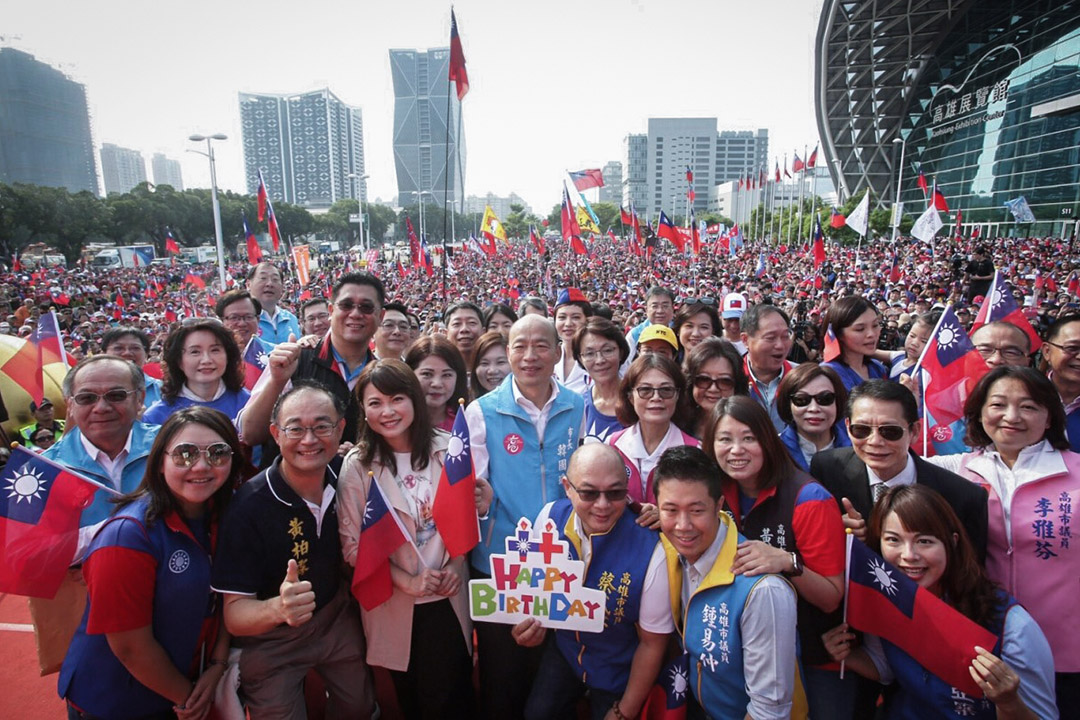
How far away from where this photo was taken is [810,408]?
2961mm

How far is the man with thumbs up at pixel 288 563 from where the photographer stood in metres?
2.26

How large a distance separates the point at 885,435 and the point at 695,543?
38.6 inches

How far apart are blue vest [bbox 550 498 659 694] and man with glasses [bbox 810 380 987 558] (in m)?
0.86

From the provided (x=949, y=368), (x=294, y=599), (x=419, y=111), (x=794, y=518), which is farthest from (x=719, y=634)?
(x=419, y=111)

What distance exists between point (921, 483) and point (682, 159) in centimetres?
12493

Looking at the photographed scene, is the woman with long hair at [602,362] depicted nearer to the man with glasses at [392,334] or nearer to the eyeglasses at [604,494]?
the eyeglasses at [604,494]

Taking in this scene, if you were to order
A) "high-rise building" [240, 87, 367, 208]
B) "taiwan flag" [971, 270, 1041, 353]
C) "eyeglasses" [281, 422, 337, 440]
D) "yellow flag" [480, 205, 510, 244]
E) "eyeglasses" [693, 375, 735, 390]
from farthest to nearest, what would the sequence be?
"high-rise building" [240, 87, 367, 208]
"yellow flag" [480, 205, 510, 244]
"taiwan flag" [971, 270, 1041, 353]
"eyeglasses" [693, 375, 735, 390]
"eyeglasses" [281, 422, 337, 440]

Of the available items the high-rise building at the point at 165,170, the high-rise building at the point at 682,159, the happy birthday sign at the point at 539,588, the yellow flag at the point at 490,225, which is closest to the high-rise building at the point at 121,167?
the high-rise building at the point at 165,170

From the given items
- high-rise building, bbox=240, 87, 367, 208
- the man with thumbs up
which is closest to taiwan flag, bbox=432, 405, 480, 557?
the man with thumbs up

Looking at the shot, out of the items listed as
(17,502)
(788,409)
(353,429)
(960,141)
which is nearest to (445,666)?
(353,429)

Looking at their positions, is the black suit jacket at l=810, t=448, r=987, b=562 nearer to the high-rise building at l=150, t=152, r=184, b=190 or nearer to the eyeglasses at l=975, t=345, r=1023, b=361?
the eyeglasses at l=975, t=345, r=1023, b=361

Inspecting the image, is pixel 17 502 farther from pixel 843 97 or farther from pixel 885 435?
pixel 843 97

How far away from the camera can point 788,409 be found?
3080 mm

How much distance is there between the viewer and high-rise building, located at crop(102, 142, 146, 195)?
4203 inches
